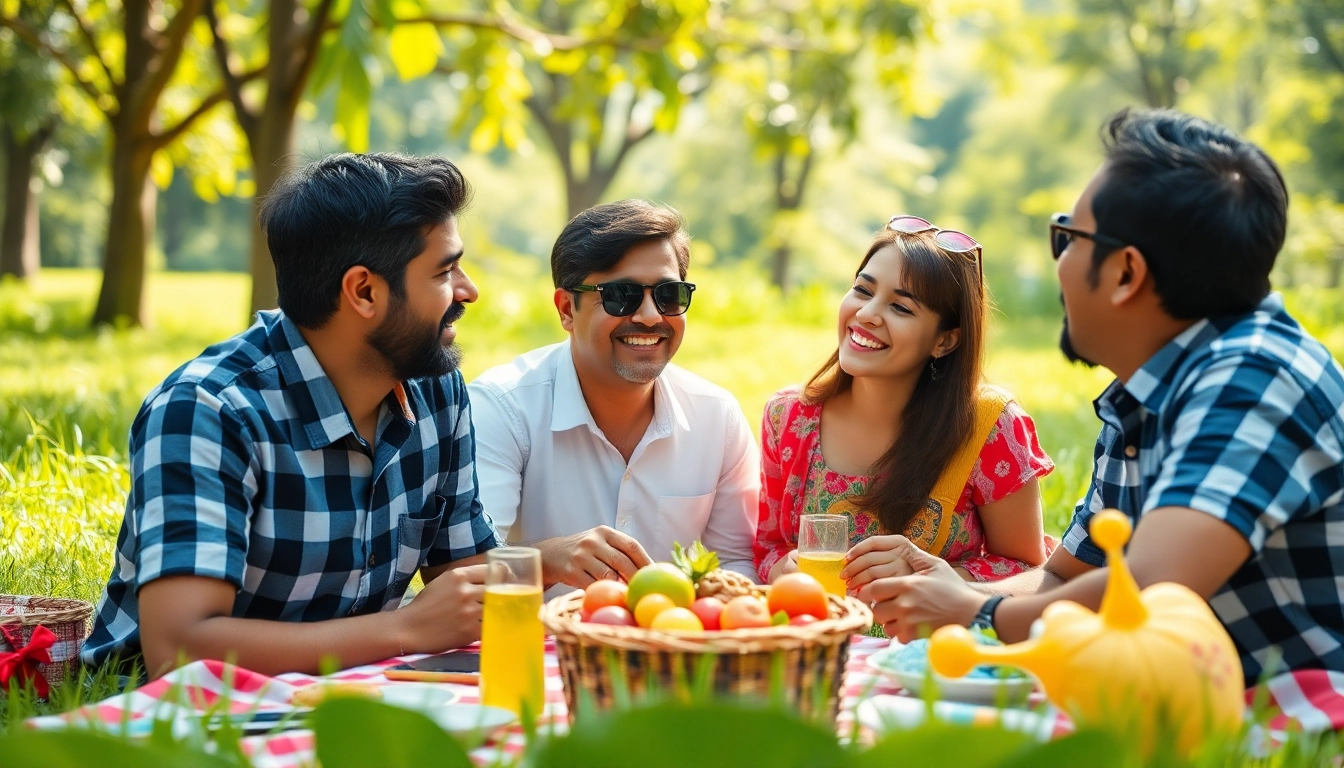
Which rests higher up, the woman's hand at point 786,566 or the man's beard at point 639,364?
the man's beard at point 639,364

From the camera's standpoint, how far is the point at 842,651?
207 cm

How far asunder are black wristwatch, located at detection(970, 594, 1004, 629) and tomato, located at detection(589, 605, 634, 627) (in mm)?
700

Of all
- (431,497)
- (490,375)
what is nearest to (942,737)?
(431,497)

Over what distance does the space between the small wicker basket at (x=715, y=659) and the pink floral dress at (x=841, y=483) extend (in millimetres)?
1872

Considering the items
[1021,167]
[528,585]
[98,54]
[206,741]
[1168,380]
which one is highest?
[1021,167]

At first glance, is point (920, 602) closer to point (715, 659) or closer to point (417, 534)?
point (715, 659)

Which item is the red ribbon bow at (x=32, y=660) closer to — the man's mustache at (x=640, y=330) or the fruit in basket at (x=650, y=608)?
the fruit in basket at (x=650, y=608)

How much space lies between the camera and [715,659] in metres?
1.92

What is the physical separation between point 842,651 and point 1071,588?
50cm

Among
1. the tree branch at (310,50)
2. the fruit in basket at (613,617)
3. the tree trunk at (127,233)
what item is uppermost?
the tree branch at (310,50)

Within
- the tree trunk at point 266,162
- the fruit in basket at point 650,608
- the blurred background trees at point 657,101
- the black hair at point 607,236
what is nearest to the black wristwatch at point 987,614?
the fruit in basket at point 650,608

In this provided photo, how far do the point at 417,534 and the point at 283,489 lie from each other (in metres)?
0.42

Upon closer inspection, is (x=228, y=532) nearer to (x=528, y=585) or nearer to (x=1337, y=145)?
(x=528, y=585)

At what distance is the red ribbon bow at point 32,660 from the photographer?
277cm
